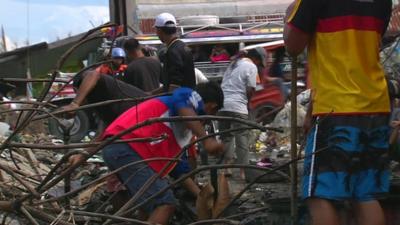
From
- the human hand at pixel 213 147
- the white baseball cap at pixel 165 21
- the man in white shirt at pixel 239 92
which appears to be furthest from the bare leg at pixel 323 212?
the man in white shirt at pixel 239 92

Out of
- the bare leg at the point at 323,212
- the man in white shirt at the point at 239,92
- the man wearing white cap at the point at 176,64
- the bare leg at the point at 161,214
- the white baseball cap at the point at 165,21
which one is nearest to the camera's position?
the bare leg at the point at 323,212

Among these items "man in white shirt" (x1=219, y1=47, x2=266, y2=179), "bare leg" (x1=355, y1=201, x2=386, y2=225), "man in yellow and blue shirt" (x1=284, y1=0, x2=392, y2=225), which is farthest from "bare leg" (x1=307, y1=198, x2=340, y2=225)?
"man in white shirt" (x1=219, y1=47, x2=266, y2=179)

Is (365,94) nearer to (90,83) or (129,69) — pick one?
(90,83)

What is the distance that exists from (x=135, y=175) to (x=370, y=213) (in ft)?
4.81

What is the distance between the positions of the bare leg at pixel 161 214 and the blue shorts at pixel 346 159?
110 centimetres

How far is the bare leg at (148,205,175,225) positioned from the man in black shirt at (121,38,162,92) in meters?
3.60

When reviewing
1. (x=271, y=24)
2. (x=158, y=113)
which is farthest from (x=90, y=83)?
(x=271, y=24)

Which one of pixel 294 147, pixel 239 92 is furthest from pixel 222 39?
pixel 294 147

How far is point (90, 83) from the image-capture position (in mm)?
5340

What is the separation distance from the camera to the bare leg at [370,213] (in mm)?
3393

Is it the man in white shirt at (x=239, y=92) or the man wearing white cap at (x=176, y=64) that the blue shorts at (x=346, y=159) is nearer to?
the man wearing white cap at (x=176, y=64)

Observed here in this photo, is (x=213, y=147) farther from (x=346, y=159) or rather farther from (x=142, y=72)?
(x=142, y=72)

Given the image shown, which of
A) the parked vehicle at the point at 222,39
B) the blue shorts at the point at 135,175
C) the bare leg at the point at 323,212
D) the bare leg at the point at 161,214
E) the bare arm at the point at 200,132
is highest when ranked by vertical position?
the bare arm at the point at 200,132

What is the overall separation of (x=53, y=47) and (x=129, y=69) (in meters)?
10.9
